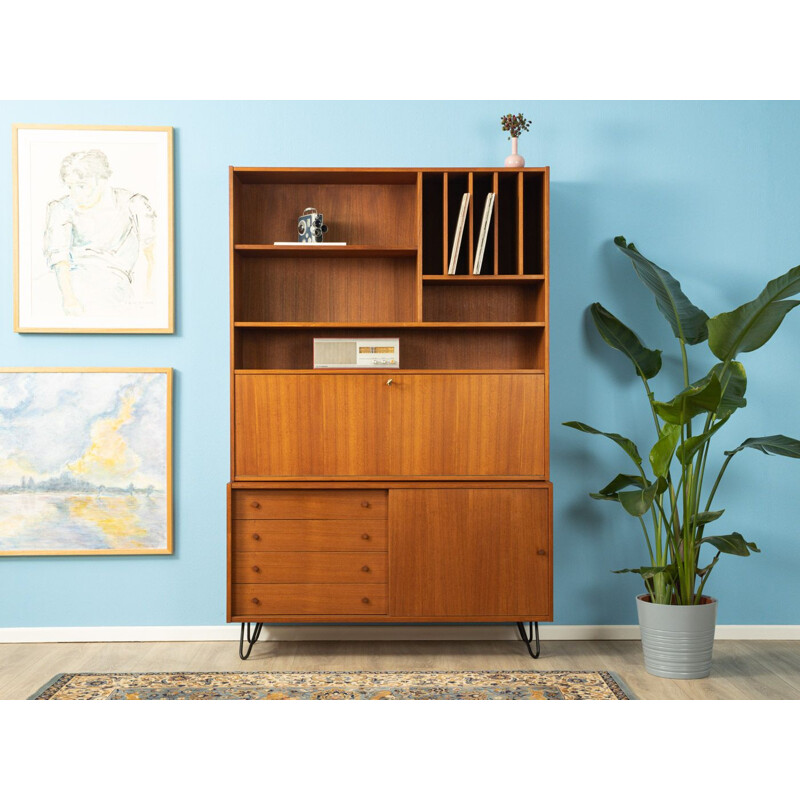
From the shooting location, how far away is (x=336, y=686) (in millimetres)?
2902

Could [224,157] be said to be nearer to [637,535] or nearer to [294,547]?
[294,547]

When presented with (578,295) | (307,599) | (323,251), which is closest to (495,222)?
(578,295)

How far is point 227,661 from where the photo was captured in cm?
321

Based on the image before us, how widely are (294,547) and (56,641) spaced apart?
125 centimetres

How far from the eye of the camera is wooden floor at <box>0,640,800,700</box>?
2945 mm

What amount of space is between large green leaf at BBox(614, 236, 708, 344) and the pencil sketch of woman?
2.13 m

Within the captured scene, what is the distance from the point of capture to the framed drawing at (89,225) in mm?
3402

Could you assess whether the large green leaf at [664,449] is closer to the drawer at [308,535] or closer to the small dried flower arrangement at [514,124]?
the drawer at [308,535]

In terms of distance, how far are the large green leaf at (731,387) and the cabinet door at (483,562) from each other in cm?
77

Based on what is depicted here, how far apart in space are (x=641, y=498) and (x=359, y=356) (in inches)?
49.3

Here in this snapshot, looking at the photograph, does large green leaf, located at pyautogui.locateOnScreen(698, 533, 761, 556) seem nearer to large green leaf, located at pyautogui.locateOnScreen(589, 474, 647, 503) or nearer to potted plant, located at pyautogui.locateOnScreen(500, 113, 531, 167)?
large green leaf, located at pyautogui.locateOnScreen(589, 474, 647, 503)

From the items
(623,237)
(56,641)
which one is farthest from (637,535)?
(56,641)

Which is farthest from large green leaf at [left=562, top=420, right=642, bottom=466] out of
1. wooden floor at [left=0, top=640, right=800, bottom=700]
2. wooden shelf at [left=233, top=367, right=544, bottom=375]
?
wooden floor at [left=0, top=640, right=800, bottom=700]

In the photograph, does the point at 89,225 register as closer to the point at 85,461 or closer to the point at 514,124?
the point at 85,461
